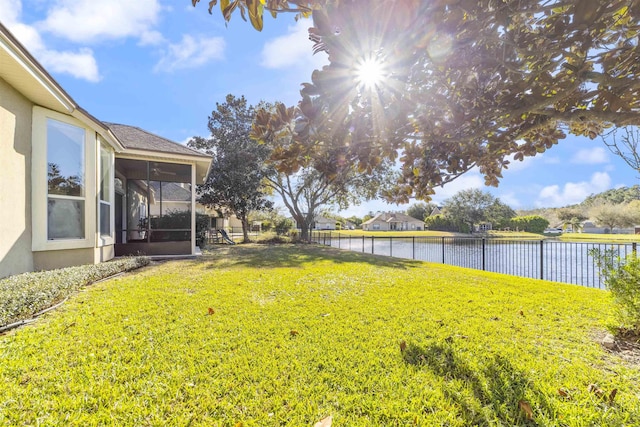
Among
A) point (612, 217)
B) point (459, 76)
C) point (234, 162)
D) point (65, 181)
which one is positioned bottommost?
point (612, 217)

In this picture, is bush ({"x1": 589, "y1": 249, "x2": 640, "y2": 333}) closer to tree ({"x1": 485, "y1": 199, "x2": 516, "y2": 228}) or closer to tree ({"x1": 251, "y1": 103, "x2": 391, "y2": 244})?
tree ({"x1": 251, "y1": 103, "x2": 391, "y2": 244})

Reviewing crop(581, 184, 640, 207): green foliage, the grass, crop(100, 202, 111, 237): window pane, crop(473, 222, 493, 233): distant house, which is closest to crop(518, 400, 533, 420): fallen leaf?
the grass

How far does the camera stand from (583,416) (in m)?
1.79

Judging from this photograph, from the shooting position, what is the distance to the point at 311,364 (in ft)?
7.88

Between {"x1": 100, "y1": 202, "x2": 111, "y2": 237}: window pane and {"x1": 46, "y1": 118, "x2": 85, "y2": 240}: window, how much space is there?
782mm

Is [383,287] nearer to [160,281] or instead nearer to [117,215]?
[160,281]

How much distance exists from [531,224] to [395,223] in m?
24.9

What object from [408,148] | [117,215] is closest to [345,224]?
[117,215]

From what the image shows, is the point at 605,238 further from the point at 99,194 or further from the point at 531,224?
the point at 531,224

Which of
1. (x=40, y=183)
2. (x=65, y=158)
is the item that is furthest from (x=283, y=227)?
(x=40, y=183)

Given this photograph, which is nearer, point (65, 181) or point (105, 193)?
point (65, 181)

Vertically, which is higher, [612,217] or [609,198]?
[609,198]

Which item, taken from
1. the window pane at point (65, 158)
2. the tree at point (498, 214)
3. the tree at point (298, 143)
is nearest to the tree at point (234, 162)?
the window pane at point (65, 158)

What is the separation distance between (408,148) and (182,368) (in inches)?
129
